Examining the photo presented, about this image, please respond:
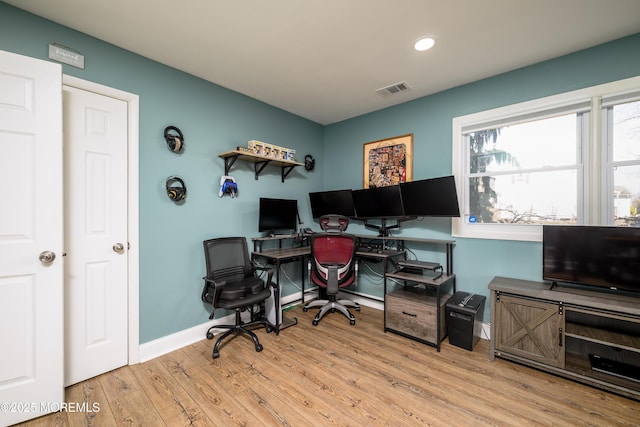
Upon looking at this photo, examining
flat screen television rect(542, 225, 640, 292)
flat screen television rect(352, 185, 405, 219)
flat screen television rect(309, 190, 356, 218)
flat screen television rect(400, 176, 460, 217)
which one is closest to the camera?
flat screen television rect(542, 225, 640, 292)

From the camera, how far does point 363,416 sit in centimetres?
161

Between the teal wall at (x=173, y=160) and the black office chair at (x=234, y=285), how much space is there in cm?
16

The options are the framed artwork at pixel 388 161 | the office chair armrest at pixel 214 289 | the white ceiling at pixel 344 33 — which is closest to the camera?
the white ceiling at pixel 344 33

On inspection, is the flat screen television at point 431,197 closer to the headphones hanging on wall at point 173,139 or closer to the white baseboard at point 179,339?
the white baseboard at point 179,339

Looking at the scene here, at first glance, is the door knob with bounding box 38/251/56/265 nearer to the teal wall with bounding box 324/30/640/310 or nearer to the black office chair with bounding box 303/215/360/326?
the black office chair with bounding box 303/215/360/326

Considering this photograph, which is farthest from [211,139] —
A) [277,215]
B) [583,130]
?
[583,130]

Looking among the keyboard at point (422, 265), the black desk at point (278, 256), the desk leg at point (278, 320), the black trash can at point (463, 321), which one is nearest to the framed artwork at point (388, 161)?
the keyboard at point (422, 265)

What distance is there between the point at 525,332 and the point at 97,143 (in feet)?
12.2

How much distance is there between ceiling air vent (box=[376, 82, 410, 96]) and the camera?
9.14 ft

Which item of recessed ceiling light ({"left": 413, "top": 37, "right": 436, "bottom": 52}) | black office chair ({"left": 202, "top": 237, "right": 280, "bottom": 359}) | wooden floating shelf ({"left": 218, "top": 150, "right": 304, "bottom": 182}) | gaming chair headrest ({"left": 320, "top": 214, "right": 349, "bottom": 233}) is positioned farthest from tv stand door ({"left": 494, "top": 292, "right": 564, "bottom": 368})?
wooden floating shelf ({"left": 218, "top": 150, "right": 304, "bottom": 182})

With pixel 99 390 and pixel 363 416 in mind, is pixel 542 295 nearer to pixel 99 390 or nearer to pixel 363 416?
pixel 363 416

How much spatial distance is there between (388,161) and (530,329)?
2246 millimetres

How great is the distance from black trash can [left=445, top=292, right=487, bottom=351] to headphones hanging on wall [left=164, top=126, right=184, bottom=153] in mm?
2964

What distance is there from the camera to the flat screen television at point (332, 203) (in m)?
3.46
